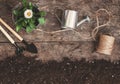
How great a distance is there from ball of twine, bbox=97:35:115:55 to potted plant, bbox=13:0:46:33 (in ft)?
1.13

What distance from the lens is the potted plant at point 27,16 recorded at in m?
1.83

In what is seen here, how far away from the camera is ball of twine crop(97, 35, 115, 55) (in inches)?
75.2

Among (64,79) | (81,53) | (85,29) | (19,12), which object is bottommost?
(64,79)

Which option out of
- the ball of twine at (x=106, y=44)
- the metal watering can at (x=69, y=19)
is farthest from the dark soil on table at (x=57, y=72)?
the metal watering can at (x=69, y=19)

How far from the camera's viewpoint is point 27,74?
194cm

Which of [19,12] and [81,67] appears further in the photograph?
[81,67]

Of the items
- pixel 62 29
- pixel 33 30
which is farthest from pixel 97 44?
pixel 33 30

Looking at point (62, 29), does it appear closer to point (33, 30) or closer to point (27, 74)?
point (33, 30)

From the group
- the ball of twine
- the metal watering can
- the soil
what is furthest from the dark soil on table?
the metal watering can

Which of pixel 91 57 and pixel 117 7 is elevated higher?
pixel 117 7

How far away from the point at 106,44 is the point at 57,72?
1.04ft

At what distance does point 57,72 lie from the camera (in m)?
1.97

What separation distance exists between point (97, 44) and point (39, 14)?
1.27 ft

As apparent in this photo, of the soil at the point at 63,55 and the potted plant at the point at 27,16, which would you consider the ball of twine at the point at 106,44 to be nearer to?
the soil at the point at 63,55
